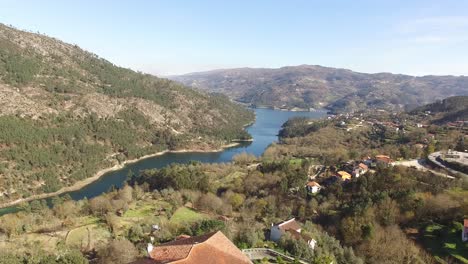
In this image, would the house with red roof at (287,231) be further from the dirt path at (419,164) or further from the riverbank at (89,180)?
the riverbank at (89,180)

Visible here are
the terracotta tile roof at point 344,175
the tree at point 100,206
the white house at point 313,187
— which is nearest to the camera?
the tree at point 100,206

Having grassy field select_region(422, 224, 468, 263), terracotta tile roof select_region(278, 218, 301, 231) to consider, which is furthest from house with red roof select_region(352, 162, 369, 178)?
terracotta tile roof select_region(278, 218, 301, 231)

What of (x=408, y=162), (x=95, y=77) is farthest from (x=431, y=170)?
(x=95, y=77)

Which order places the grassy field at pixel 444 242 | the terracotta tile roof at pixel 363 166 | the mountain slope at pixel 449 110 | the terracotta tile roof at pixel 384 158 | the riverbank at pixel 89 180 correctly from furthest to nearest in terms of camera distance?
the mountain slope at pixel 449 110 → the riverbank at pixel 89 180 → the terracotta tile roof at pixel 384 158 → the terracotta tile roof at pixel 363 166 → the grassy field at pixel 444 242

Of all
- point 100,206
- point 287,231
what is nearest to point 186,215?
point 100,206

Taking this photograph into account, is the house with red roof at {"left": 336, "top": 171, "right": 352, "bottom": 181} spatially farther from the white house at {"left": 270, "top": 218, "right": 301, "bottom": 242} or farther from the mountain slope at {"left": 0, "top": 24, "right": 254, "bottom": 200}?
the mountain slope at {"left": 0, "top": 24, "right": 254, "bottom": 200}

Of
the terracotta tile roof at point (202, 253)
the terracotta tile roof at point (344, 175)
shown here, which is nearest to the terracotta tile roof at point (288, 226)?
the terracotta tile roof at point (202, 253)
